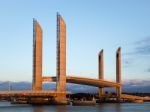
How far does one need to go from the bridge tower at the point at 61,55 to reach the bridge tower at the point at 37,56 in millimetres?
5992

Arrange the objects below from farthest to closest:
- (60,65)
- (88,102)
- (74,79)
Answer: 1. (74,79)
2. (88,102)
3. (60,65)

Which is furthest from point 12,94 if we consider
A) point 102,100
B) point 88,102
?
point 102,100

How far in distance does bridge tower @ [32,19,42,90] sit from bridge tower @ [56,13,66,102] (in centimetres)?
599

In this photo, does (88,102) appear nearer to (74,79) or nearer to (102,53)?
(74,79)

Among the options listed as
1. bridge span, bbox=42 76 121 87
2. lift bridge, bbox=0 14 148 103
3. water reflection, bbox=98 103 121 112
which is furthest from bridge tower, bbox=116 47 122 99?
water reflection, bbox=98 103 121 112

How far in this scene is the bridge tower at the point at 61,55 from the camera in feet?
357

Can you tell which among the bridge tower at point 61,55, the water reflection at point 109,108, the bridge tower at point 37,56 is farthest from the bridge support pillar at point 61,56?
the water reflection at point 109,108

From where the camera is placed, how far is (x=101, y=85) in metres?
145

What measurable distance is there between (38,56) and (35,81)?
5.87 m

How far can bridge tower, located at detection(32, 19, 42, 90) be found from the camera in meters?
114

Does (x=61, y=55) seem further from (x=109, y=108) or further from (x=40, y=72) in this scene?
(x=109, y=108)

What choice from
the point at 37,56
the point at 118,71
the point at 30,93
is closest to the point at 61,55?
the point at 37,56

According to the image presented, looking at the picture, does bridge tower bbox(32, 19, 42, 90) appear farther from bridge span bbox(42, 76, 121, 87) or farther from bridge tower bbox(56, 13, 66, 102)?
bridge span bbox(42, 76, 121, 87)

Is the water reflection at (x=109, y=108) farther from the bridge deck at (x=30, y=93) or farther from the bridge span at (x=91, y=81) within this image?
the bridge span at (x=91, y=81)
